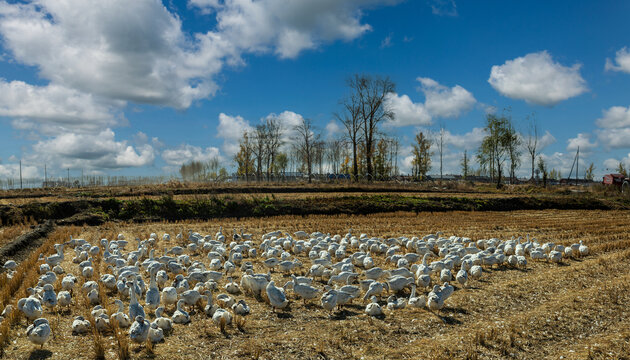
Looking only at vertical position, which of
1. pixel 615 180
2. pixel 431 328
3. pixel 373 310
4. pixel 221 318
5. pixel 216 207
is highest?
pixel 615 180

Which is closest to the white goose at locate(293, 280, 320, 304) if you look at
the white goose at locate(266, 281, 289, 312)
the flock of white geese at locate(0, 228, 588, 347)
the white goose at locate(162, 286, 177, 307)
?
the flock of white geese at locate(0, 228, 588, 347)

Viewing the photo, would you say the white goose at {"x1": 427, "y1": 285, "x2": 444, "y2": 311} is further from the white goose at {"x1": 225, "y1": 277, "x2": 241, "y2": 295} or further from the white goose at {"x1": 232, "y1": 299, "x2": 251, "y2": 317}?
the white goose at {"x1": 225, "y1": 277, "x2": 241, "y2": 295}

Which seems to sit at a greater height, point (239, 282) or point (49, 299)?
point (49, 299)

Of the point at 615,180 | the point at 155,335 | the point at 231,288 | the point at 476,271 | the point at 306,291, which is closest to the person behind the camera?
the point at 155,335

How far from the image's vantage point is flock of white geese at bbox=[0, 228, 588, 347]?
7.71 metres

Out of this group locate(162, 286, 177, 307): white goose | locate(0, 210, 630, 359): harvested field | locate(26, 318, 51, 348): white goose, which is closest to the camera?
locate(26, 318, 51, 348): white goose

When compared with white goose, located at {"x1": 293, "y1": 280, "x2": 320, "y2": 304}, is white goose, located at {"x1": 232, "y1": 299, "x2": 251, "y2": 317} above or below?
below

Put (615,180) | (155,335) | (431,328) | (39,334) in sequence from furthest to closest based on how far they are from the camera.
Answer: (615,180), (431,328), (155,335), (39,334)

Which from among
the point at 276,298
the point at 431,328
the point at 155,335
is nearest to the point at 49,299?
the point at 155,335

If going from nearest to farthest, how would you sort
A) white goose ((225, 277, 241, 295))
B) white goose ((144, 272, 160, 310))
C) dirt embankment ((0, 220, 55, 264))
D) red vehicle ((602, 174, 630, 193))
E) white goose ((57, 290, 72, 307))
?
white goose ((144, 272, 160, 310)) → white goose ((57, 290, 72, 307)) → white goose ((225, 277, 241, 295)) → dirt embankment ((0, 220, 55, 264)) → red vehicle ((602, 174, 630, 193))

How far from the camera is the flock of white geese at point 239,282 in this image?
7.71 m

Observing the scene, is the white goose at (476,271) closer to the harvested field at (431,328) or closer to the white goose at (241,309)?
the harvested field at (431,328)

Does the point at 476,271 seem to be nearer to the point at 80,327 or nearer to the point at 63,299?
the point at 80,327

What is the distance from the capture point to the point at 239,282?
11.1 meters
